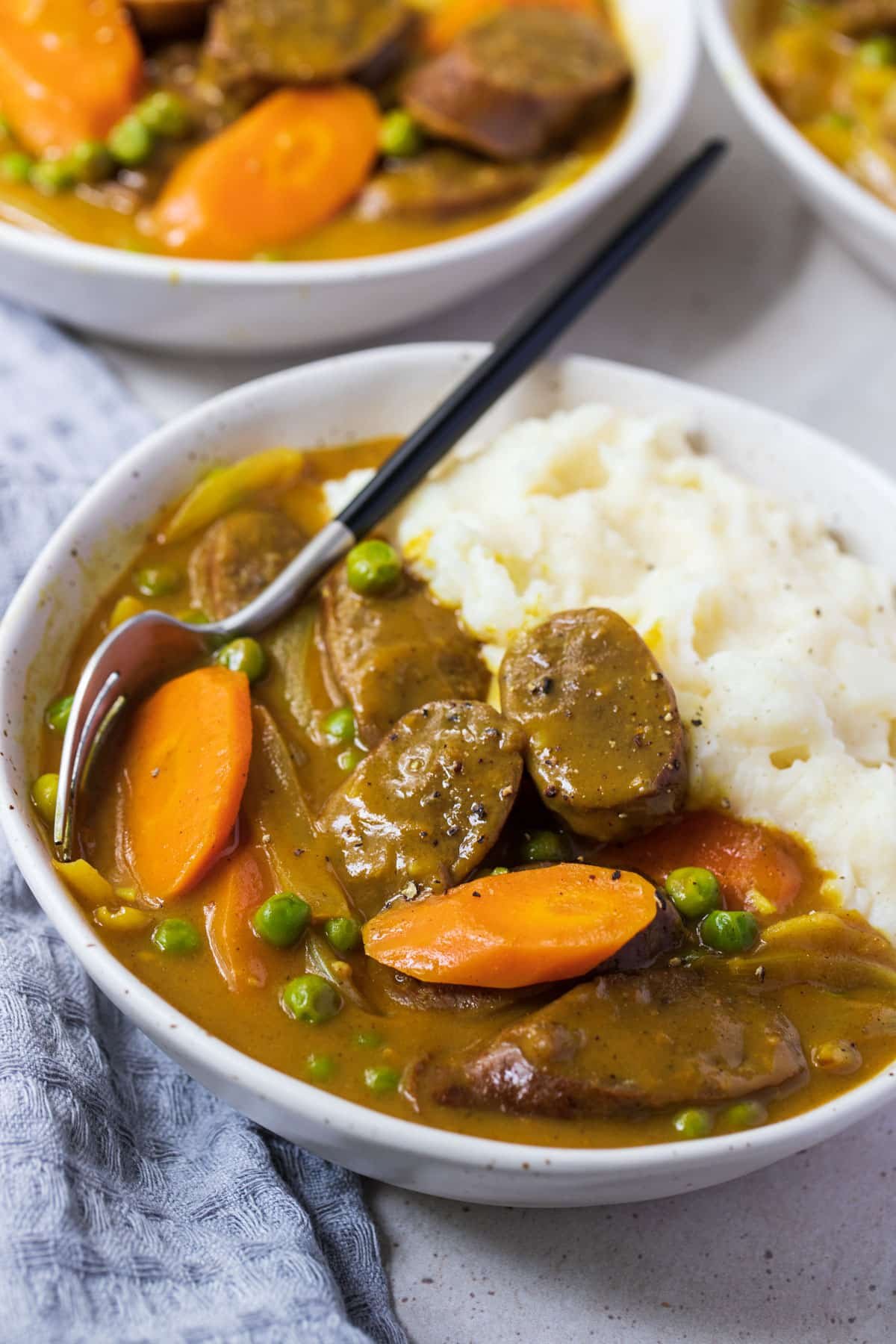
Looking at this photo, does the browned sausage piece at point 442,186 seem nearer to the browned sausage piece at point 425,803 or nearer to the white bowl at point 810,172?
the white bowl at point 810,172

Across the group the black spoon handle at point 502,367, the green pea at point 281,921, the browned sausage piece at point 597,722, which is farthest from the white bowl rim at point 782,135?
the green pea at point 281,921

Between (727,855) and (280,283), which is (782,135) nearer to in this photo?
(280,283)

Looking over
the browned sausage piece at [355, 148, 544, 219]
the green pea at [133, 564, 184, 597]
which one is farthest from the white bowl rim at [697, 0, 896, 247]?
the green pea at [133, 564, 184, 597]

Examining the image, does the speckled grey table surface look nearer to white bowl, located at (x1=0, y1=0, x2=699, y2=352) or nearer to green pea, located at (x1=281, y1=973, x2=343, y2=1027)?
green pea, located at (x1=281, y1=973, x2=343, y2=1027)

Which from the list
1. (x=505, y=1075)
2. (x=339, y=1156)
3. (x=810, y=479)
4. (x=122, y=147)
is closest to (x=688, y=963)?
(x=505, y=1075)

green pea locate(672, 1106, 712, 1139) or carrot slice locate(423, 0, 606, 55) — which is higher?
carrot slice locate(423, 0, 606, 55)

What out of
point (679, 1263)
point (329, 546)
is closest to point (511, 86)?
point (329, 546)
